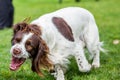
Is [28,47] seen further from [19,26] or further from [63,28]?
[63,28]

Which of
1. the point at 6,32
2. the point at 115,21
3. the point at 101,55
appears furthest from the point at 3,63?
the point at 115,21

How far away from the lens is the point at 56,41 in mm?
5840

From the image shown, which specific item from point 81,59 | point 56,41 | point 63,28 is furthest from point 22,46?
point 81,59

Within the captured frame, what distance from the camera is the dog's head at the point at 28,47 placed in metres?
5.26

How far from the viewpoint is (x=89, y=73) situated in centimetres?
657

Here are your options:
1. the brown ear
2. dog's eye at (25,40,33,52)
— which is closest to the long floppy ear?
dog's eye at (25,40,33,52)

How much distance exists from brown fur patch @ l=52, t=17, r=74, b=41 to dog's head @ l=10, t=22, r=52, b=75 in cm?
53

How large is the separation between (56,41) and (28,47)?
24.2 inches

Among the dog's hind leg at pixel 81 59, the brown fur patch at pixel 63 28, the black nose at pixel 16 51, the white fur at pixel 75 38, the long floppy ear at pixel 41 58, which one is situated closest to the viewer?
the black nose at pixel 16 51

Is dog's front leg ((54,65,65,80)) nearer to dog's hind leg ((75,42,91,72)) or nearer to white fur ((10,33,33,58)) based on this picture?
dog's hind leg ((75,42,91,72))

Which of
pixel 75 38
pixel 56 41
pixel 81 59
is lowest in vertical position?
Answer: pixel 81 59

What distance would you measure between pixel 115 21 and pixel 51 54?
24.2 ft

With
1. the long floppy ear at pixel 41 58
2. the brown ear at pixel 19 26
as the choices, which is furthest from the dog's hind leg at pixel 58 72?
the brown ear at pixel 19 26

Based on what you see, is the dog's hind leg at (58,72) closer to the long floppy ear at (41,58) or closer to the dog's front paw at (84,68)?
the dog's front paw at (84,68)
